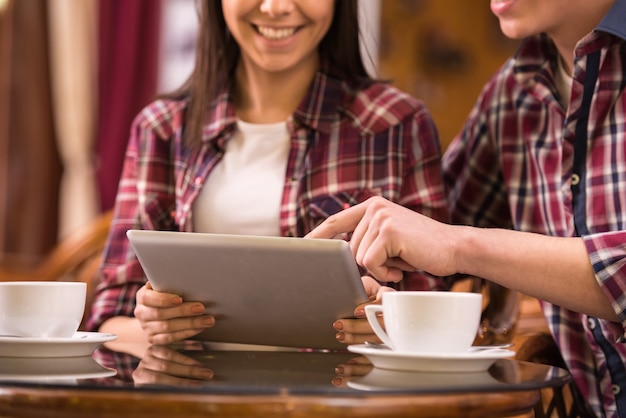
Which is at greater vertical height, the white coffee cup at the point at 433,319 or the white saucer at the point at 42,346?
the white coffee cup at the point at 433,319

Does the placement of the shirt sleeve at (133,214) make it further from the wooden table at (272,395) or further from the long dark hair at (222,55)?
the wooden table at (272,395)

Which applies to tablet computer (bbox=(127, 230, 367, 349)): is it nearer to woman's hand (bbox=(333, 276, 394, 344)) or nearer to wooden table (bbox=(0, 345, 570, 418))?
woman's hand (bbox=(333, 276, 394, 344))

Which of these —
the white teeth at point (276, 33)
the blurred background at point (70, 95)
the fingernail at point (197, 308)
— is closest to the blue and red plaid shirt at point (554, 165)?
the white teeth at point (276, 33)

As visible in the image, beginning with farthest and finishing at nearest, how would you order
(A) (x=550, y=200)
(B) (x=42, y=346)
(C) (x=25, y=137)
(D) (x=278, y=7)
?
(C) (x=25, y=137) → (D) (x=278, y=7) → (A) (x=550, y=200) → (B) (x=42, y=346)

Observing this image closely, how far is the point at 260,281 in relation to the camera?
44.3 inches

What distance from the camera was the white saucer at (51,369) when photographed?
89 centimetres

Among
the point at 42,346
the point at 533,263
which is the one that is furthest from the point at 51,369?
the point at 533,263

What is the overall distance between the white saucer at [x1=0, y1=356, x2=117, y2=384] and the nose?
0.83 meters

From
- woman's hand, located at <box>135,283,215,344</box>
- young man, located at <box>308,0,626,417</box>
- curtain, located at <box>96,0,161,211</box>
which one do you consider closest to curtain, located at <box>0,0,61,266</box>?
curtain, located at <box>96,0,161,211</box>

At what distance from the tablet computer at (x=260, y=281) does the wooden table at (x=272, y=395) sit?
159mm

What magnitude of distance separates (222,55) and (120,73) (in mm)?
1808

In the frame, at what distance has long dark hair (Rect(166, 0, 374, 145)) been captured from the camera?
179 centimetres

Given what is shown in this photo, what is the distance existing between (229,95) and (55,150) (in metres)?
1.90

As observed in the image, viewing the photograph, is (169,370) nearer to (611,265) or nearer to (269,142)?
(611,265)
